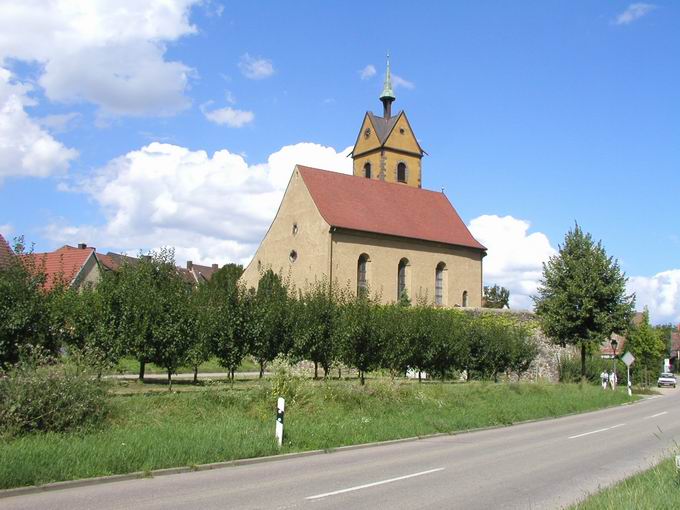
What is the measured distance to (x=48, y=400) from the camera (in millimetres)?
12312

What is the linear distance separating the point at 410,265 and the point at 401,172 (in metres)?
17.4

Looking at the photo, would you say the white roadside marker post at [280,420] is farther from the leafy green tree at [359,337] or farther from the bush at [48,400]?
the leafy green tree at [359,337]

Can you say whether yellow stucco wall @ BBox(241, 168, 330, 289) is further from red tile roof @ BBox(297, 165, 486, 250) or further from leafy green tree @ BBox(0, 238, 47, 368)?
leafy green tree @ BBox(0, 238, 47, 368)

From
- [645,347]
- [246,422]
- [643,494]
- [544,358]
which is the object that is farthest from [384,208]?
[643,494]

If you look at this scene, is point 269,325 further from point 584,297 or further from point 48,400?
point 584,297

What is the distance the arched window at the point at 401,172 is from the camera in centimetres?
6825

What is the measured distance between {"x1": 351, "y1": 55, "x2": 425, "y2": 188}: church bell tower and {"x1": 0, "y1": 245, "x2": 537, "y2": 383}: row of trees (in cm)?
3525

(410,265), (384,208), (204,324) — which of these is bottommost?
(204,324)

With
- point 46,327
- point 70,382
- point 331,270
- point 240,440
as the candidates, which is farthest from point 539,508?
point 331,270

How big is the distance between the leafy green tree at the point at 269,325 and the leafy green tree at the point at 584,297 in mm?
17155

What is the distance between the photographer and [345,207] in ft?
172

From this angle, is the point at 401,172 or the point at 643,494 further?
the point at 401,172

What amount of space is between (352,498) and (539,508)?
7.62 ft

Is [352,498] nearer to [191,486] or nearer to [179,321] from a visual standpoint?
[191,486]
